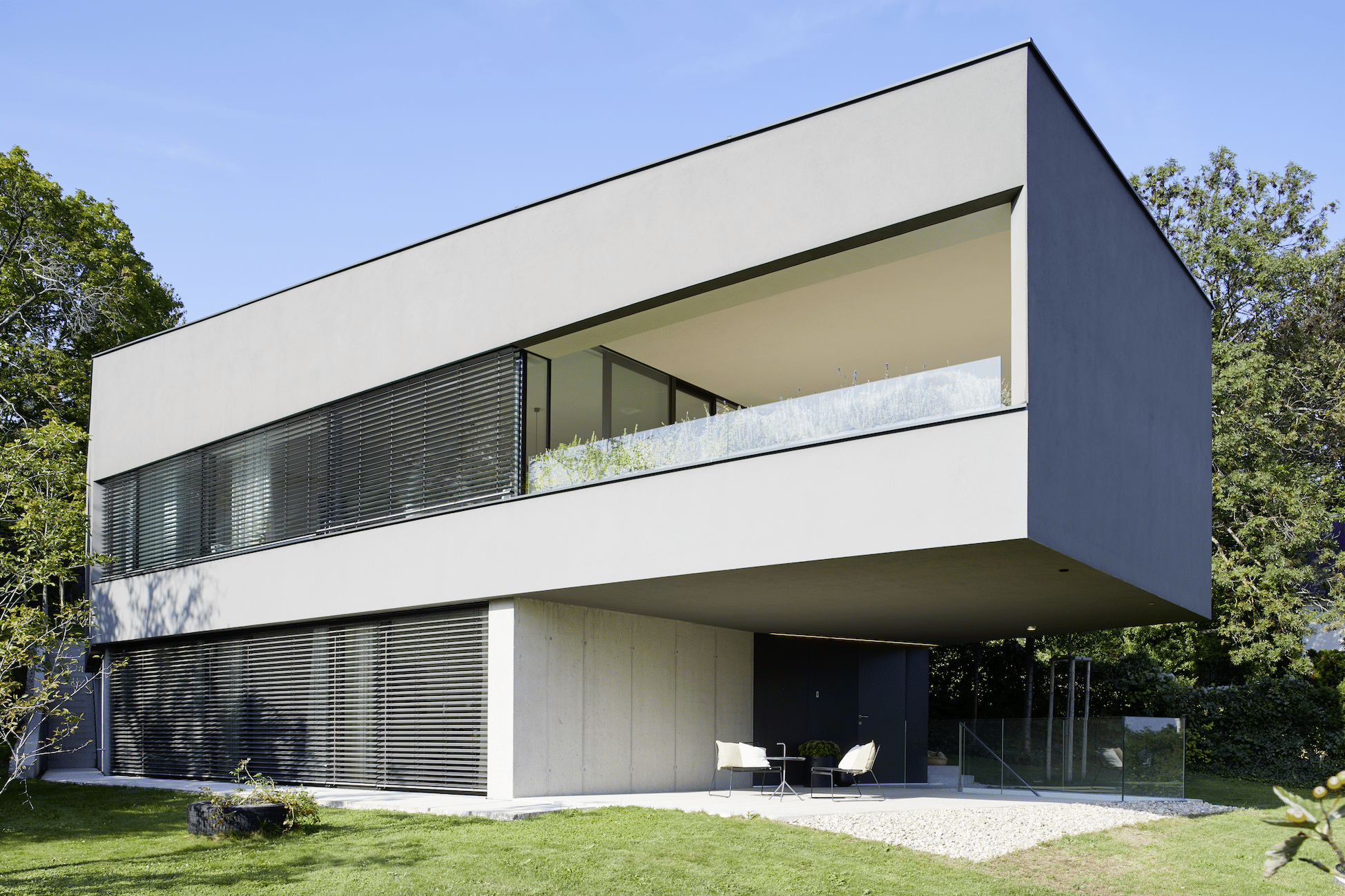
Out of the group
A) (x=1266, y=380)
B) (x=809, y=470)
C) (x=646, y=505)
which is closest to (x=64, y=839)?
(x=646, y=505)

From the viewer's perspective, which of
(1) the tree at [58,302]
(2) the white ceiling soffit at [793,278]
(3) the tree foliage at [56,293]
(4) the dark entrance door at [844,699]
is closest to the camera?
(2) the white ceiling soffit at [793,278]

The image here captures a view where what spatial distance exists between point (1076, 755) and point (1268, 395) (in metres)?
13.2

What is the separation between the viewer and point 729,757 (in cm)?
1248

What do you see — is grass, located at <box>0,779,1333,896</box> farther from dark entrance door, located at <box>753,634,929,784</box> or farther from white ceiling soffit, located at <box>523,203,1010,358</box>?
dark entrance door, located at <box>753,634,929,784</box>

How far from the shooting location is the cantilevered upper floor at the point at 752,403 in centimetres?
922

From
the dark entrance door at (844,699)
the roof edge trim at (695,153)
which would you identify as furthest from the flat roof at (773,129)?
the dark entrance door at (844,699)

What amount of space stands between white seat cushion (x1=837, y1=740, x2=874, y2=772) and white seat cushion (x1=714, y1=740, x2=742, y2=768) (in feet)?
3.85

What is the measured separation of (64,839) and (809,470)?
24.2 ft

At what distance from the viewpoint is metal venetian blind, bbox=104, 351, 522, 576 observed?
12266 millimetres

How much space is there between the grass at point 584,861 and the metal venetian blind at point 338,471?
3.84 m

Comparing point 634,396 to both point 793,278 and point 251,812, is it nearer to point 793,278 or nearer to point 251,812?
point 793,278

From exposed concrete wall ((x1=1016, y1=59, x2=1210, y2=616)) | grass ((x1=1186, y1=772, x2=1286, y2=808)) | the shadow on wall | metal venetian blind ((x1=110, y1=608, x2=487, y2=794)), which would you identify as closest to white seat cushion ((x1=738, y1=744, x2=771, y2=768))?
metal venetian blind ((x1=110, y1=608, x2=487, y2=794))

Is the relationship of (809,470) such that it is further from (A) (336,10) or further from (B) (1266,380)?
(B) (1266,380)

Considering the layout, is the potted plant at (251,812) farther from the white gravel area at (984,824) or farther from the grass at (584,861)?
the white gravel area at (984,824)
